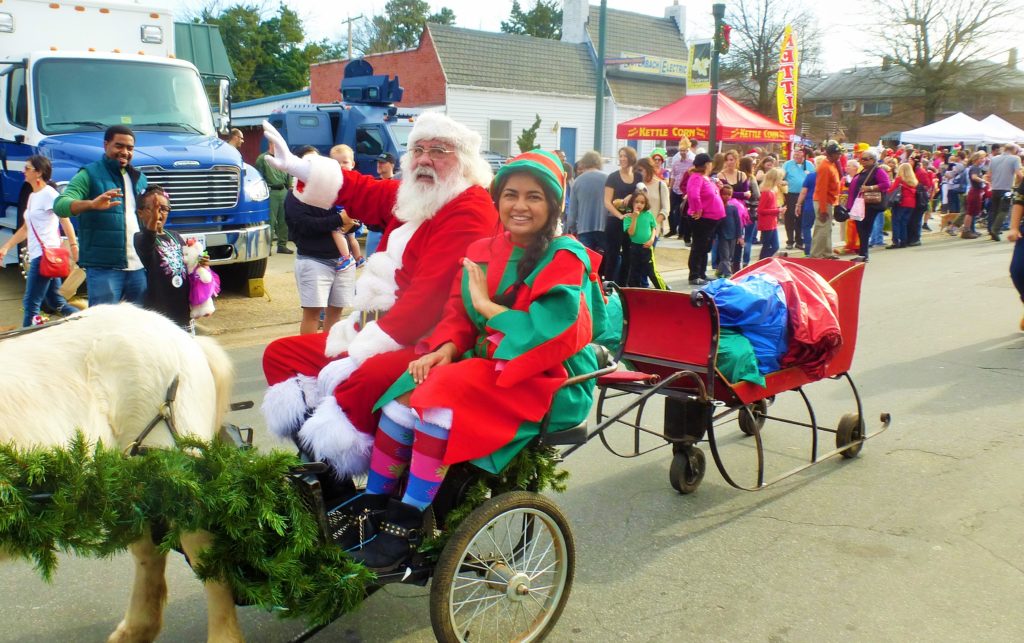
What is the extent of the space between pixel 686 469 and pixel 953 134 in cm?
2914

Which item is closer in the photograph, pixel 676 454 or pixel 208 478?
pixel 208 478

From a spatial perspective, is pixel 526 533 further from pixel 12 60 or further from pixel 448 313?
pixel 12 60

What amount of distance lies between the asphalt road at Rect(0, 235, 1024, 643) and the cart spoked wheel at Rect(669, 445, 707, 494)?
3.4 inches

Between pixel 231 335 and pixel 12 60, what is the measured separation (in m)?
5.07

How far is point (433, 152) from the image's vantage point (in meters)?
3.64

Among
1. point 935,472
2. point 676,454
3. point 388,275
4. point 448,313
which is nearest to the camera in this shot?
point 448,313

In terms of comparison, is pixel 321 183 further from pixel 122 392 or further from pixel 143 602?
pixel 143 602

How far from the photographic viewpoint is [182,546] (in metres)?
3.07

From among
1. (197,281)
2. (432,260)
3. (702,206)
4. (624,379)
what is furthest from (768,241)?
(432,260)

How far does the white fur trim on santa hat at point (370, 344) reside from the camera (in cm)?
335

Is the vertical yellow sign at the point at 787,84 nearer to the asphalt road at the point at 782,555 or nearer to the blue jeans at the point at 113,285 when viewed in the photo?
the asphalt road at the point at 782,555

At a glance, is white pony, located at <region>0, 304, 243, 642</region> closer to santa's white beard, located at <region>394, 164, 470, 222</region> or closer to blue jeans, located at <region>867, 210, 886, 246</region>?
santa's white beard, located at <region>394, 164, 470, 222</region>

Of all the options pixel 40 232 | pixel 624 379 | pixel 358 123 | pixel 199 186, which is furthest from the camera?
pixel 358 123

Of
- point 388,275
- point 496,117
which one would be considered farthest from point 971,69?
point 388,275
